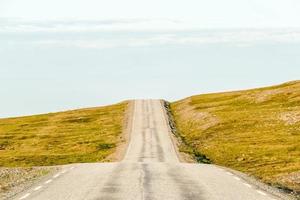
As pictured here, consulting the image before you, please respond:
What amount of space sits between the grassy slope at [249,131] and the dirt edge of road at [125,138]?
8394 millimetres

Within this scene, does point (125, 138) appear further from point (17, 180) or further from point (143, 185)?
point (143, 185)

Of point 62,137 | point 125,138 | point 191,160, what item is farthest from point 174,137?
point 191,160

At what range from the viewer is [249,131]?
270 feet

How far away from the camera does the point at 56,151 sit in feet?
263

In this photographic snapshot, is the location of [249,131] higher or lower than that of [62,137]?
lower

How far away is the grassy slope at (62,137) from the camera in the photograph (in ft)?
236

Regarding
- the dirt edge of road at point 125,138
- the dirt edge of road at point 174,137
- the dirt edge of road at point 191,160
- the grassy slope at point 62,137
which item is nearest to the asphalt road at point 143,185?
the dirt edge of road at point 191,160

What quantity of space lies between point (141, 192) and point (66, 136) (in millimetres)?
74374

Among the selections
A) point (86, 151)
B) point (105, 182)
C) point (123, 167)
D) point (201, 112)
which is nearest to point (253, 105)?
point (201, 112)

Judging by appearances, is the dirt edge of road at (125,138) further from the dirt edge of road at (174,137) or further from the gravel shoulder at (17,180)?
the gravel shoulder at (17,180)

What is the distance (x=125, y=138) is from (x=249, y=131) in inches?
745

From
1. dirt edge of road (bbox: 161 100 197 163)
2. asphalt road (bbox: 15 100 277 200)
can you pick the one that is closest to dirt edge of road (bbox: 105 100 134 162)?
dirt edge of road (bbox: 161 100 197 163)

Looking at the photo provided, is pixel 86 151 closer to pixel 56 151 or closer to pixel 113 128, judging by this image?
pixel 56 151

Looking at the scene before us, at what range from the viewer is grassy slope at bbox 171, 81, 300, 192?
1967 inches
